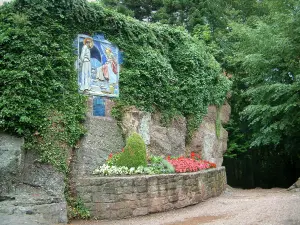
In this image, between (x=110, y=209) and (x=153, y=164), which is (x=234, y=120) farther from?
(x=110, y=209)

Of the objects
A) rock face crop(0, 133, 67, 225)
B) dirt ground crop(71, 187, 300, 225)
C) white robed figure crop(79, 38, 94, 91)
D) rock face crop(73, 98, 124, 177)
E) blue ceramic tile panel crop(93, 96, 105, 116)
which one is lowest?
dirt ground crop(71, 187, 300, 225)

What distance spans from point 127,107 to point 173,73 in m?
2.84

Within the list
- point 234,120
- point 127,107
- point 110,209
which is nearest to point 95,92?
point 127,107

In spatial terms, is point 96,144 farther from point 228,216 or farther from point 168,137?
point 228,216

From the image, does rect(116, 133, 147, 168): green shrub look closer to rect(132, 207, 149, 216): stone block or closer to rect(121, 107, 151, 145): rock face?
rect(132, 207, 149, 216): stone block

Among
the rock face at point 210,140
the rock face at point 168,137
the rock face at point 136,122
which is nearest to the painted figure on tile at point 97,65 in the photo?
the rock face at point 136,122

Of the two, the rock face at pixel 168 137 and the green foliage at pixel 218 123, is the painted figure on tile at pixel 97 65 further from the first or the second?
the green foliage at pixel 218 123

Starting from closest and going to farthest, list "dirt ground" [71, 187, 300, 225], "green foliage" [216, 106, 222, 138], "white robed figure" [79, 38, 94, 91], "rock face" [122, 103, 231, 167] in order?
"dirt ground" [71, 187, 300, 225]
"white robed figure" [79, 38, 94, 91]
"rock face" [122, 103, 231, 167]
"green foliage" [216, 106, 222, 138]

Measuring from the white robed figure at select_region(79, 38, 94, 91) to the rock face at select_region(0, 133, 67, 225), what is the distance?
100 inches

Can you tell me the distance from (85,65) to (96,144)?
2360 mm

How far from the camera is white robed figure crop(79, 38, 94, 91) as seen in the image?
959 cm

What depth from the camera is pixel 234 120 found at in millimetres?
19578

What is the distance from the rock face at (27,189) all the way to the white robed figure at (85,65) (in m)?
2.54

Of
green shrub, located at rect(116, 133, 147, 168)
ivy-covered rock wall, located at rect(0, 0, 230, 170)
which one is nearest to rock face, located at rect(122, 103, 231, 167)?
ivy-covered rock wall, located at rect(0, 0, 230, 170)
